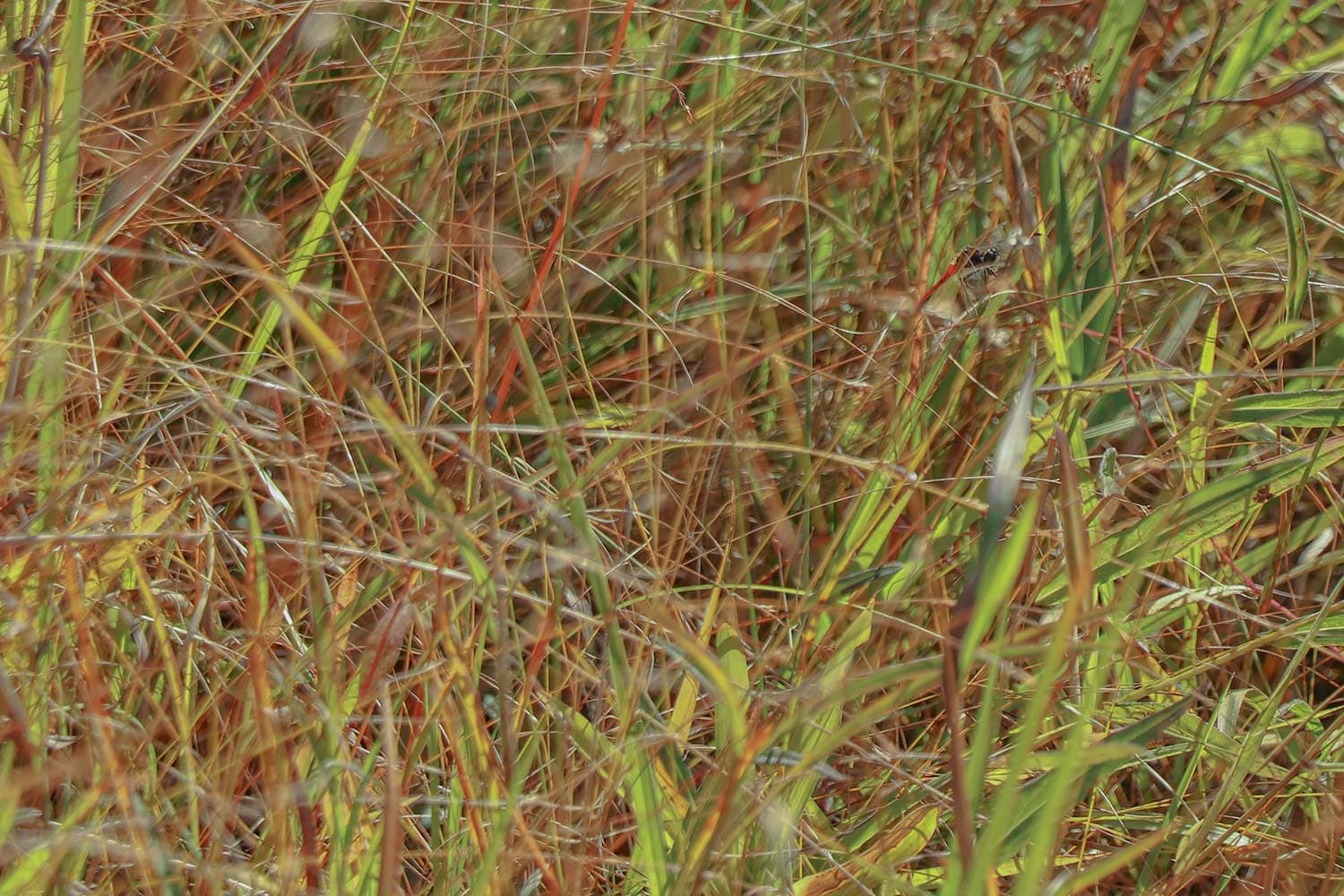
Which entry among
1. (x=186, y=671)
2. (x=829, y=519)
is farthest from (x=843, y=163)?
(x=186, y=671)

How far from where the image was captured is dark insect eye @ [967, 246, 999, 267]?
105 cm

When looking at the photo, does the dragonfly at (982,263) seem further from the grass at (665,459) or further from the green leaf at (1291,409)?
the green leaf at (1291,409)

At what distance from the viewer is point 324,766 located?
707 mm

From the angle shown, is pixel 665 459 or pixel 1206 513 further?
pixel 665 459

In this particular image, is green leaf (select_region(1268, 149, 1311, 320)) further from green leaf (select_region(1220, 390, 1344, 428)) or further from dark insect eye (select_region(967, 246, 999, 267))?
dark insect eye (select_region(967, 246, 999, 267))

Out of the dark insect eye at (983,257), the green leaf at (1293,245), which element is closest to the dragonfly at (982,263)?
the dark insect eye at (983,257)

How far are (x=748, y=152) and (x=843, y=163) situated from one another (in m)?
0.10

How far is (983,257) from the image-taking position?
1061 millimetres

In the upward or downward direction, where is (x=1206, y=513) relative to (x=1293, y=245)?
downward

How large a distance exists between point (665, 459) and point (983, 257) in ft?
0.96

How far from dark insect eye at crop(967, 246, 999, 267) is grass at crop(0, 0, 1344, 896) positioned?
0.02m

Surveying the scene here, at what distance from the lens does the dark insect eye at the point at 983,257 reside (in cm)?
105

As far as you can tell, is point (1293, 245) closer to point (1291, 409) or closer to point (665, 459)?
point (1291, 409)

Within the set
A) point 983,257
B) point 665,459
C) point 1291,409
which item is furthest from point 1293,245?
point 665,459
